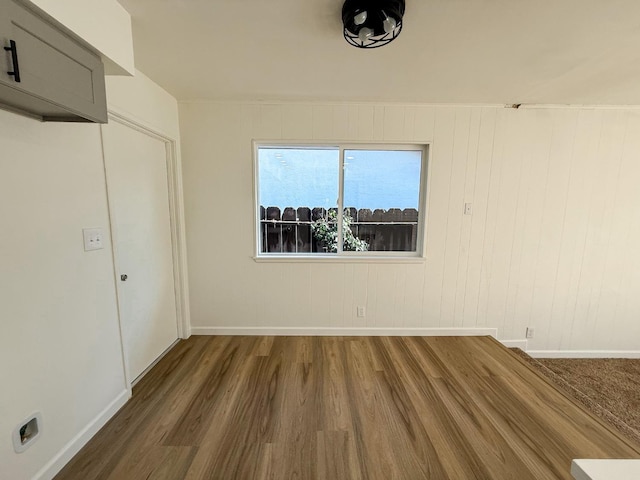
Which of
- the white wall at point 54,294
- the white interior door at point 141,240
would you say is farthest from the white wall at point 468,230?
the white wall at point 54,294

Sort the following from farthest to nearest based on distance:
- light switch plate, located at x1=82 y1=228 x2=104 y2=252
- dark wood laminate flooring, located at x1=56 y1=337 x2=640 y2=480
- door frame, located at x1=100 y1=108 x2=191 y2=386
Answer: door frame, located at x1=100 y1=108 x2=191 y2=386 < light switch plate, located at x1=82 y1=228 x2=104 y2=252 < dark wood laminate flooring, located at x1=56 y1=337 x2=640 y2=480

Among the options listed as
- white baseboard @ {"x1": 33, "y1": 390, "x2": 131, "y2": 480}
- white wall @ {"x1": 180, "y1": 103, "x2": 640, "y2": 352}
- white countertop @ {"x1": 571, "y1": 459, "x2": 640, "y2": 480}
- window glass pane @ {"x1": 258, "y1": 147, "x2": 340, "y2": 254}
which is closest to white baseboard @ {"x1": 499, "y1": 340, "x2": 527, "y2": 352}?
white wall @ {"x1": 180, "y1": 103, "x2": 640, "y2": 352}

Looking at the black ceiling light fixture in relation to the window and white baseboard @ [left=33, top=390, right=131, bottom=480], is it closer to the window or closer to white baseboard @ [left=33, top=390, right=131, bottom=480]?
the window

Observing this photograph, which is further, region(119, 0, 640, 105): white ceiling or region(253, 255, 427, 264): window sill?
region(253, 255, 427, 264): window sill

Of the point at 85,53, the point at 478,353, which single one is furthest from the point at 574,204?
the point at 85,53

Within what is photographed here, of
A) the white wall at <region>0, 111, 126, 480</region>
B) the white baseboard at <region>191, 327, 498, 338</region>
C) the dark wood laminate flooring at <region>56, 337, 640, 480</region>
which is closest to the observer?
the white wall at <region>0, 111, 126, 480</region>

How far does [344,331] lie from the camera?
2.76 metres

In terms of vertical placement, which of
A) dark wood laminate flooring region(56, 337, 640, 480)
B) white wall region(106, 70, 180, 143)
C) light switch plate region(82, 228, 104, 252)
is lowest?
dark wood laminate flooring region(56, 337, 640, 480)

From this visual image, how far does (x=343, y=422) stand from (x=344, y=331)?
3.72 feet

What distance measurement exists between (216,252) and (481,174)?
2881 mm

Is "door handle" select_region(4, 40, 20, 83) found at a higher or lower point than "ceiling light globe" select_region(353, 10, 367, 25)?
lower

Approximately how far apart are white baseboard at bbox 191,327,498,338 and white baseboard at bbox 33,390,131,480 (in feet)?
3.18

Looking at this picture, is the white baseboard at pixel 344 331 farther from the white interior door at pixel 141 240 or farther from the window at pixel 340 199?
the window at pixel 340 199

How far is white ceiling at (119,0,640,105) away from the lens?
51.6 inches
